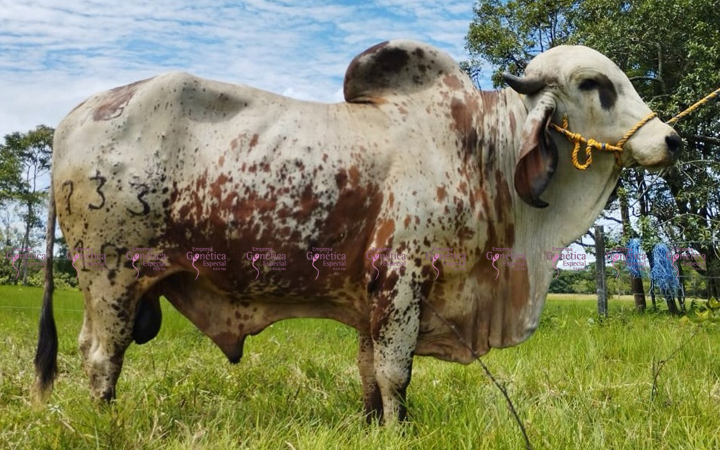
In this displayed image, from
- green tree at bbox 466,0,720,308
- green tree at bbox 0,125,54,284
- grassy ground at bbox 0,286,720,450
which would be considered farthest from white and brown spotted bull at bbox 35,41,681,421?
green tree at bbox 0,125,54,284

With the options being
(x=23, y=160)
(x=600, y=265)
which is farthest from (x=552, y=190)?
(x=23, y=160)

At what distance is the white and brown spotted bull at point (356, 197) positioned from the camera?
248cm

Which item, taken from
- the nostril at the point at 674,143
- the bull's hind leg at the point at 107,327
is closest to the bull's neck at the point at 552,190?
the nostril at the point at 674,143

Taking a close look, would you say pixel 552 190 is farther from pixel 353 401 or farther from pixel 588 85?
pixel 353 401

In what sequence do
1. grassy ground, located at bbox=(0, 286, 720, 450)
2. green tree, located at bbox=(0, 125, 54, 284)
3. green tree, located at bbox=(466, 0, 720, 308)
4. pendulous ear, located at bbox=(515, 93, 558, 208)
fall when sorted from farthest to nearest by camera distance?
green tree, located at bbox=(0, 125, 54, 284) < green tree, located at bbox=(466, 0, 720, 308) < pendulous ear, located at bbox=(515, 93, 558, 208) < grassy ground, located at bbox=(0, 286, 720, 450)

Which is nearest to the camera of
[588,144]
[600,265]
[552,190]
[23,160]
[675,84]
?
[588,144]

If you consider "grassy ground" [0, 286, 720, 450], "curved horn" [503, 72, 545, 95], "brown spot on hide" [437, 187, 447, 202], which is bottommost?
"grassy ground" [0, 286, 720, 450]

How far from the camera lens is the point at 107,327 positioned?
2607 millimetres

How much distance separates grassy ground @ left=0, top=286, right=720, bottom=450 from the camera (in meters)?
2.32

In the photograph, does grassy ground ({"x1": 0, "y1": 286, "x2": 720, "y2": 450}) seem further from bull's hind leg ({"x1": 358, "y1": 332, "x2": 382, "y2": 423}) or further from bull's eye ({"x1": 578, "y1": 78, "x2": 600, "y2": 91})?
bull's eye ({"x1": 578, "y1": 78, "x2": 600, "y2": 91})

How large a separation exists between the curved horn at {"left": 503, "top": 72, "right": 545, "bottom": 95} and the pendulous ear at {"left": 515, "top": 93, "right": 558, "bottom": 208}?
0.39ft

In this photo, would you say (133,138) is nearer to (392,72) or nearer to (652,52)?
(392,72)

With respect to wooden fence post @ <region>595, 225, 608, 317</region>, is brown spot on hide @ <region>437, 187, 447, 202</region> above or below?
above

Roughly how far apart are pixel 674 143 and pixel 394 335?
1.40 m
